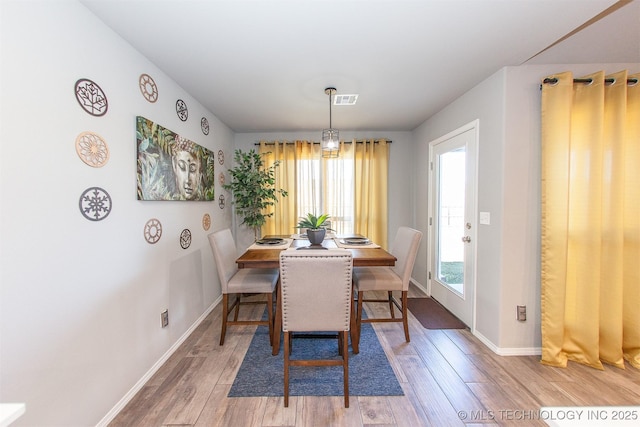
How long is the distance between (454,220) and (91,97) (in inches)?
132

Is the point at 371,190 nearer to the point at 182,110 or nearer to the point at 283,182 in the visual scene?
the point at 283,182

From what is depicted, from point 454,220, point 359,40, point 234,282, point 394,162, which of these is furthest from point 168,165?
point 394,162

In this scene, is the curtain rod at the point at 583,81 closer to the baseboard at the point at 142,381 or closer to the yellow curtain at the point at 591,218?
the yellow curtain at the point at 591,218

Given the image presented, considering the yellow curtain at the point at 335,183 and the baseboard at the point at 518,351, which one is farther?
the yellow curtain at the point at 335,183

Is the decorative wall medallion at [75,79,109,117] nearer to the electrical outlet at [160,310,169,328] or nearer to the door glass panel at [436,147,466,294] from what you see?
the electrical outlet at [160,310,169,328]

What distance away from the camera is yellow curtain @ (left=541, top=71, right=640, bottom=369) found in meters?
2.00

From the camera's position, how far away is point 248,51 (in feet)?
6.22

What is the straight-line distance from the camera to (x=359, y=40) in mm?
1776

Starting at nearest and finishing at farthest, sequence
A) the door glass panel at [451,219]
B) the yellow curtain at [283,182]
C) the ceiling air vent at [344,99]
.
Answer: the ceiling air vent at [344,99]
the door glass panel at [451,219]
the yellow curtain at [283,182]

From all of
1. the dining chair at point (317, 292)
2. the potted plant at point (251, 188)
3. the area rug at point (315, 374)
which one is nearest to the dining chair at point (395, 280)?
the area rug at point (315, 374)

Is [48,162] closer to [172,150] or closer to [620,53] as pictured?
[172,150]

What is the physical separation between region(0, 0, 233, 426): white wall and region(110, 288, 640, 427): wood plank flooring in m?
0.28

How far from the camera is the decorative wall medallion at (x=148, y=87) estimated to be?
1.93 metres

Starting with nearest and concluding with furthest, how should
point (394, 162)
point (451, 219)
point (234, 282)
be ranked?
point (234, 282) < point (451, 219) < point (394, 162)
